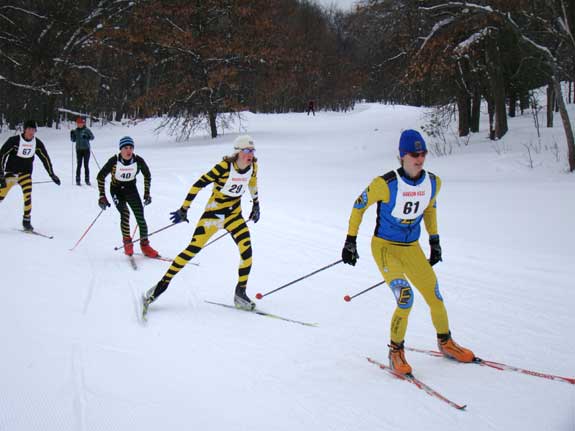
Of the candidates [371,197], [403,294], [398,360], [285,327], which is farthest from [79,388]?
[371,197]

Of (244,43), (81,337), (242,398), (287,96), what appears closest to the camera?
(242,398)

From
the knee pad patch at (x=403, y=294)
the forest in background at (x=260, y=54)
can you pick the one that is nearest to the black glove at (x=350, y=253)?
the knee pad patch at (x=403, y=294)

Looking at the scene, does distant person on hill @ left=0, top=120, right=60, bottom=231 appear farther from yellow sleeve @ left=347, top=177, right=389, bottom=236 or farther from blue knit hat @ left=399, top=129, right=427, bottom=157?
blue knit hat @ left=399, top=129, right=427, bottom=157

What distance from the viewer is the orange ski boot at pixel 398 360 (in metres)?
4.09

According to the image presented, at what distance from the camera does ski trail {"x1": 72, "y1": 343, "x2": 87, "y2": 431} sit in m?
3.40

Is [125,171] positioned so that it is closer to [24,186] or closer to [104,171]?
[104,171]

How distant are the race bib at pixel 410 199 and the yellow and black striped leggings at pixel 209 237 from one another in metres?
2.22

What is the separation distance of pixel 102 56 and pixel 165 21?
1295cm

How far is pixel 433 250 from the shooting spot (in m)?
4.41

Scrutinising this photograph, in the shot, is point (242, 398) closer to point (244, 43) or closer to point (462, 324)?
point (462, 324)

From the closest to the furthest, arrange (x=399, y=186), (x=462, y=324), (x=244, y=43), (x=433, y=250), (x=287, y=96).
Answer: (x=399, y=186)
(x=433, y=250)
(x=462, y=324)
(x=244, y=43)
(x=287, y=96)

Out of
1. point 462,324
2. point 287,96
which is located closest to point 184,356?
point 462,324

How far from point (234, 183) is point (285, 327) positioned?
178 centimetres

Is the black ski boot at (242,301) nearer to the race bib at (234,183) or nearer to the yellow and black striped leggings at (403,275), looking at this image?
the race bib at (234,183)
